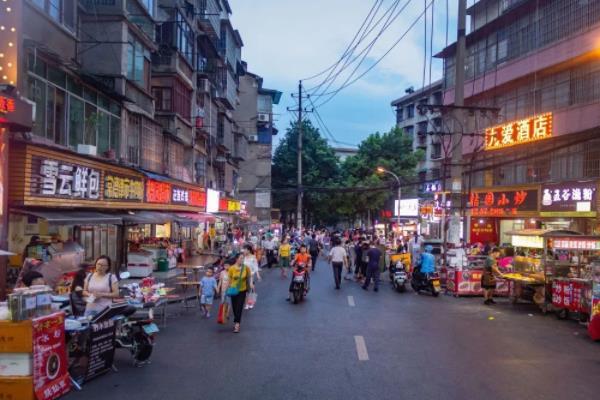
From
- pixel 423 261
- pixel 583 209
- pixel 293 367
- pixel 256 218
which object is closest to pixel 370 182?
pixel 256 218

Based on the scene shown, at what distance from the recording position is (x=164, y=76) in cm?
2794

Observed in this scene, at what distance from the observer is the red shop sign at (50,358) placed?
279 inches

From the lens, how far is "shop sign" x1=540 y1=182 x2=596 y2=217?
2575cm

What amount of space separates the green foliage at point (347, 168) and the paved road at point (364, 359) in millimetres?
39104

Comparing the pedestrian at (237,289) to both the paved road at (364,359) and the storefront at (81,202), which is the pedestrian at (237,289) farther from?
the storefront at (81,202)

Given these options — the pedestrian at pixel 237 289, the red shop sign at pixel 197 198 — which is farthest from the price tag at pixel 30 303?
the red shop sign at pixel 197 198

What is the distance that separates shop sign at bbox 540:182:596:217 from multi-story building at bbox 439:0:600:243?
4cm

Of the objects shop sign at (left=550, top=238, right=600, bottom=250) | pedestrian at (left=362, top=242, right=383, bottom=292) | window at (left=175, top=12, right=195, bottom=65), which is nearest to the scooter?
pedestrian at (left=362, top=242, right=383, bottom=292)

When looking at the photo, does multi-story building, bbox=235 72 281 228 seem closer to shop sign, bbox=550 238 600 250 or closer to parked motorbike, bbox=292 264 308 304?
parked motorbike, bbox=292 264 308 304

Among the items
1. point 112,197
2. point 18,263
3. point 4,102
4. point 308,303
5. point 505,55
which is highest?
point 505,55

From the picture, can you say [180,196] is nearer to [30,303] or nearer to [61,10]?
[61,10]

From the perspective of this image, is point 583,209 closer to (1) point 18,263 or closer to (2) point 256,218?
(1) point 18,263

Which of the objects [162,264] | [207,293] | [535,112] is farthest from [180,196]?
[535,112]

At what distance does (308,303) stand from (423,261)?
5.31 metres
